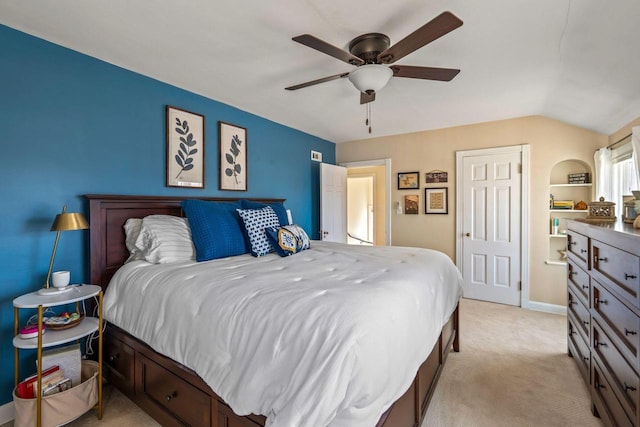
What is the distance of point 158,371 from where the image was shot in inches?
64.7

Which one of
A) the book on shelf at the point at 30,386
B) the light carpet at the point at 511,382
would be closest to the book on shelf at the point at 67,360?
the book on shelf at the point at 30,386

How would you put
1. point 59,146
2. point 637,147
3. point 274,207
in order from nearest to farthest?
point 59,146, point 637,147, point 274,207

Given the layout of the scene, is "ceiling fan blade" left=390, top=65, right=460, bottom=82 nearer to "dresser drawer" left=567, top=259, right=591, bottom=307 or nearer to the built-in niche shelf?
"dresser drawer" left=567, top=259, right=591, bottom=307

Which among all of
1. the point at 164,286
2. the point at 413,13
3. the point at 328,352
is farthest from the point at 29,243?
the point at 413,13

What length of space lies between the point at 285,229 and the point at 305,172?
2.01m

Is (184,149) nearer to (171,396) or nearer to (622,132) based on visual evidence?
(171,396)

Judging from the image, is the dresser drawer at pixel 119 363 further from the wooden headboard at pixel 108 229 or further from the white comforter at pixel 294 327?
the wooden headboard at pixel 108 229

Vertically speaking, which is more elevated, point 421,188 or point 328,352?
point 421,188

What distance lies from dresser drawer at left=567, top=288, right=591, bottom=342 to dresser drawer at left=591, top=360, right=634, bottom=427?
233 millimetres

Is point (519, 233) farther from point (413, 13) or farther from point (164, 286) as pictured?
point (164, 286)

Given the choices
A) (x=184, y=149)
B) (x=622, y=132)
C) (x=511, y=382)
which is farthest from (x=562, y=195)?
(x=184, y=149)

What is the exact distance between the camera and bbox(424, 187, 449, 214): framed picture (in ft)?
13.8

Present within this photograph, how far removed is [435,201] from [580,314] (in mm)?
2366

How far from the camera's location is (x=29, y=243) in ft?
6.20
